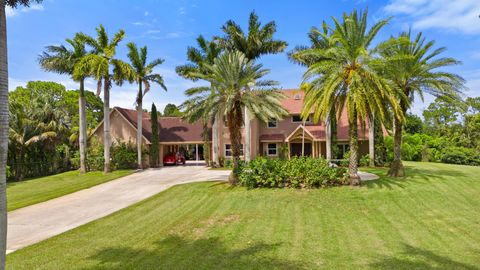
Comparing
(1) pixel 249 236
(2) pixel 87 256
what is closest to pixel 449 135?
(1) pixel 249 236

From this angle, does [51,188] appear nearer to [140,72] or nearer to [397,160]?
[140,72]

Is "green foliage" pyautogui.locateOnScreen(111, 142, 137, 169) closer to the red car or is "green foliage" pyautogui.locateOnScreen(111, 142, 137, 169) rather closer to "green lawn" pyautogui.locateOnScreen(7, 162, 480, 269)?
the red car

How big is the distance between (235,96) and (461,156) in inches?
1137

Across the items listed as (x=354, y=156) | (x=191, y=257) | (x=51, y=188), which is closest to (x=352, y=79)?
(x=354, y=156)

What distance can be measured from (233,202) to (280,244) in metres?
6.62

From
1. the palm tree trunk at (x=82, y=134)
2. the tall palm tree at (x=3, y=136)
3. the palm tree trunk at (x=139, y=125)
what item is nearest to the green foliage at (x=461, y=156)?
the palm tree trunk at (x=139, y=125)

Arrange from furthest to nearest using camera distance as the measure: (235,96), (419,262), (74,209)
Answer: (235,96), (74,209), (419,262)

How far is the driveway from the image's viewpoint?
12.4 meters

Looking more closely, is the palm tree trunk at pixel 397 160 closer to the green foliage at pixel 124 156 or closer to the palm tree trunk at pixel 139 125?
the palm tree trunk at pixel 139 125

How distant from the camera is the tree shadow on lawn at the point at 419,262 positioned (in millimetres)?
8148

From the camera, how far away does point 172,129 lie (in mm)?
38188

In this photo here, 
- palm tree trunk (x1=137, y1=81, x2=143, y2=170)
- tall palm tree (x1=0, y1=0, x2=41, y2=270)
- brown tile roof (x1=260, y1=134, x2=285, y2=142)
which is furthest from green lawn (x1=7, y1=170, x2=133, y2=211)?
brown tile roof (x1=260, y1=134, x2=285, y2=142)

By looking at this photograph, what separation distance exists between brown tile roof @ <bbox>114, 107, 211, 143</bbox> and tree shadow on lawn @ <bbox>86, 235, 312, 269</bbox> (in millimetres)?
26599

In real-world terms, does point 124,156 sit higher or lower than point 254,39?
lower
